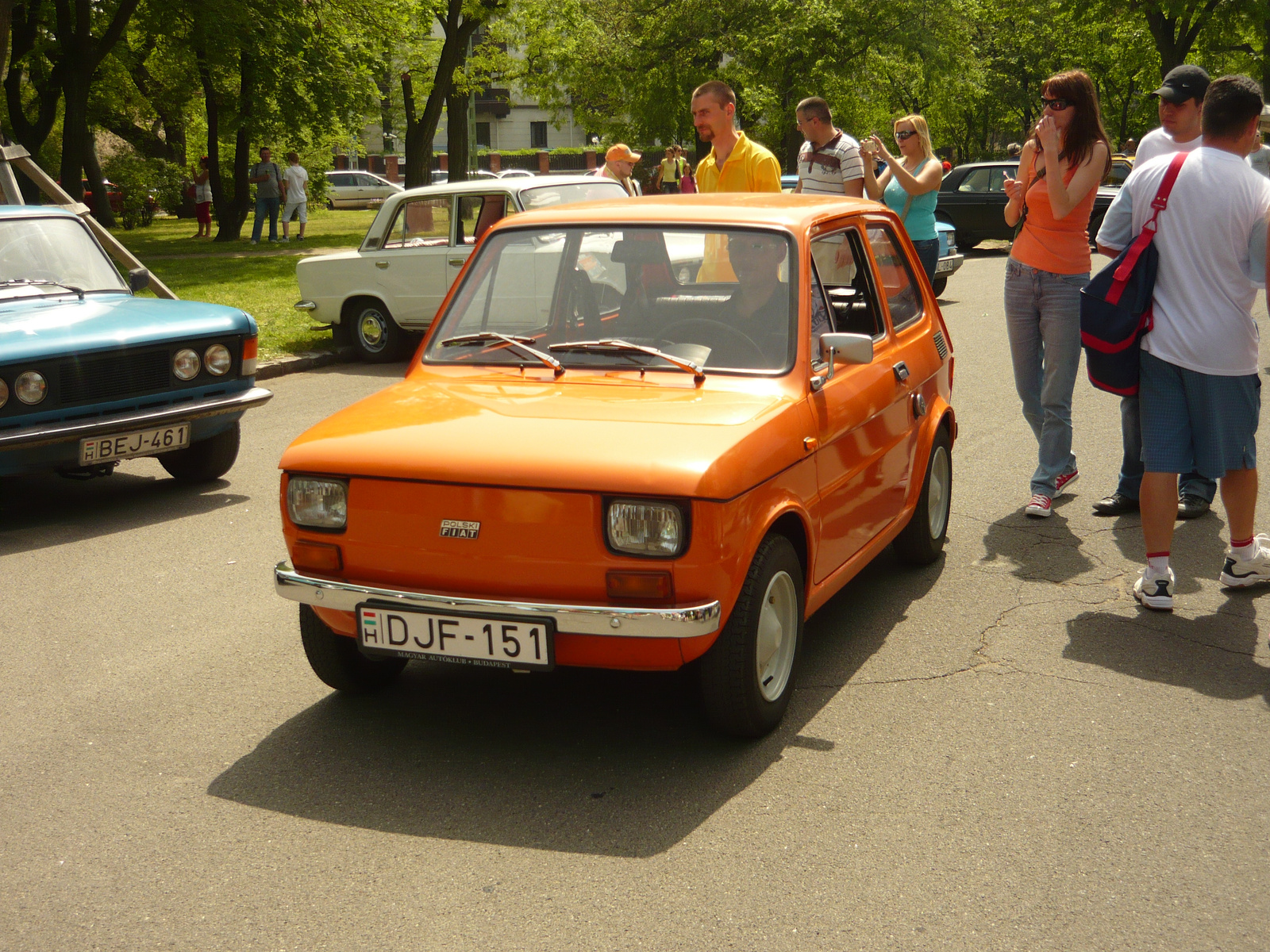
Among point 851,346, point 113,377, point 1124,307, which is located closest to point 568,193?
point 113,377

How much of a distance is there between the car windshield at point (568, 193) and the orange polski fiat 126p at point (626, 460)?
6359 millimetres

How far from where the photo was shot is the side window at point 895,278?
5.32 metres

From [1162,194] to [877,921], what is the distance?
3.28m

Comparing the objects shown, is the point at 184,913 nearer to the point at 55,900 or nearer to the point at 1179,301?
the point at 55,900

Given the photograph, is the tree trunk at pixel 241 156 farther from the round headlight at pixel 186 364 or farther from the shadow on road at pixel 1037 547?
the shadow on road at pixel 1037 547

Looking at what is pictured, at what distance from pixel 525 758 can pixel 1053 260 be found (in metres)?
3.97

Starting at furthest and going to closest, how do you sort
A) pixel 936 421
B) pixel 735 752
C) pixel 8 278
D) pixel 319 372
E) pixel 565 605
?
pixel 319 372 < pixel 8 278 < pixel 936 421 < pixel 735 752 < pixel 565 605

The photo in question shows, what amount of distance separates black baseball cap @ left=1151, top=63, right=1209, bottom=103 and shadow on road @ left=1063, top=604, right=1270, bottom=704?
2.25m

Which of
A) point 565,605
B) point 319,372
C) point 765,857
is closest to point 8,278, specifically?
point 319,372

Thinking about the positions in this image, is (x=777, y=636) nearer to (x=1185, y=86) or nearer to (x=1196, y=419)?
(x=1196, y=419)

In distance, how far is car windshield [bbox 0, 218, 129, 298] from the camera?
7.66m

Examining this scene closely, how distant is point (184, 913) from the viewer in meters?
3.13

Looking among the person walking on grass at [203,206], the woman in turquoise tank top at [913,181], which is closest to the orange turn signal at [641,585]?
the woman in turquoise tank top at [913,181]

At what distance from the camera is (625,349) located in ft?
14.4
